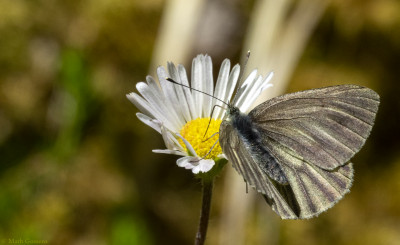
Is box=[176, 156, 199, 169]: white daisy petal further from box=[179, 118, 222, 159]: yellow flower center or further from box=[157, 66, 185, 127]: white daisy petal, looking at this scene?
box=[157, 66, 185, 127]: white daisy petal

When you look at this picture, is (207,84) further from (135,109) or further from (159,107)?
(135,109)

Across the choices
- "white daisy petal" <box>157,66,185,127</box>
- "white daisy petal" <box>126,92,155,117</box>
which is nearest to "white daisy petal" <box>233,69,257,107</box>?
"white daisy petal" <box>157,66,185,127</box>

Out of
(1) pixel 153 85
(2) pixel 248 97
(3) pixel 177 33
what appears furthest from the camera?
(3) pixel 177 33

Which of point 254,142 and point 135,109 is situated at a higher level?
point 254,142

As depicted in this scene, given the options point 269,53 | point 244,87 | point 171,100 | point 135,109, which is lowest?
point 135,109

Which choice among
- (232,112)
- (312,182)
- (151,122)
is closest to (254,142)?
(232,112)

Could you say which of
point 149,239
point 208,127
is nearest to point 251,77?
point 208,127
